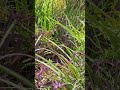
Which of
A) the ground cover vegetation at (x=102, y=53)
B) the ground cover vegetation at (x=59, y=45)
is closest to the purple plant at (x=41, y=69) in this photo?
the ground cover vegetation at (x=59, y=45)

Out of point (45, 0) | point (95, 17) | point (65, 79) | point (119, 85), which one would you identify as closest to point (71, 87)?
point (65, 79)

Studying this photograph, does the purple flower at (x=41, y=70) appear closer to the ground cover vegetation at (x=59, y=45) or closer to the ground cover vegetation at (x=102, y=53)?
the ground cover vegetation at (x=59, y=45)

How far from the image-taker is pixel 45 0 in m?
1.17

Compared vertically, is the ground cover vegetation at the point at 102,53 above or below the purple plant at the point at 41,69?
above

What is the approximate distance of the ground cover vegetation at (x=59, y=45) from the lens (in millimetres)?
946

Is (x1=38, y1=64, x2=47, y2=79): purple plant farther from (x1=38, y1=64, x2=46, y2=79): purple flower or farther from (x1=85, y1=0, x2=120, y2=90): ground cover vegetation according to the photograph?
(x1=85, y1=0, x2=120, y2=90): ground cover vegetation

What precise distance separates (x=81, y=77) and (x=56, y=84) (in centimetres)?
8

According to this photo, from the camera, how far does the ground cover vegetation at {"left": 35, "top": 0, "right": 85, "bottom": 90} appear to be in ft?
3.10

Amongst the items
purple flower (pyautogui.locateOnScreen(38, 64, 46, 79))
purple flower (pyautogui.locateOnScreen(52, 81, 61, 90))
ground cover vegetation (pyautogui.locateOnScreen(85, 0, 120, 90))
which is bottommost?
purple flower (pyautogui.locateOnScreen(52, 81, 61, 90))

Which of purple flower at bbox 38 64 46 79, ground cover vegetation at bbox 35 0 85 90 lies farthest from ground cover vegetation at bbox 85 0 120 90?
purple flower at bbox 38 64 46 79

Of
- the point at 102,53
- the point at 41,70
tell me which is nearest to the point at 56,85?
the point at 41,70

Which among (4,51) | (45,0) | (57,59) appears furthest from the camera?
(45,0)

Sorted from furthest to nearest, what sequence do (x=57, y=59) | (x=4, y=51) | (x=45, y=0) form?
(x=45, y=0), (x=57, y=59), (x=4, y=51)

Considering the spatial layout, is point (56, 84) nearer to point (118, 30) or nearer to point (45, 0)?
point (118, 30)
